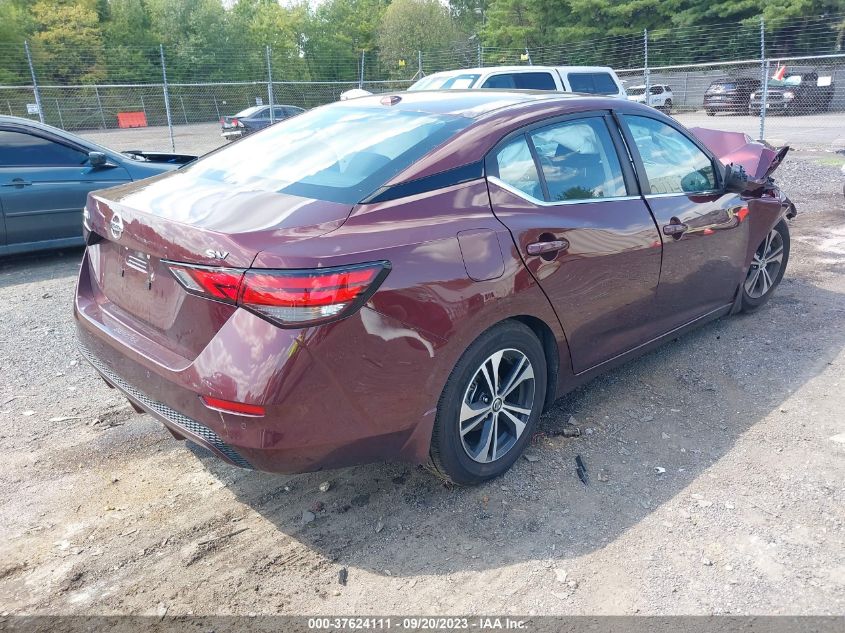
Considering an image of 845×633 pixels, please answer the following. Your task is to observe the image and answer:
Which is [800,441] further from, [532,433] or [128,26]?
[128,26]

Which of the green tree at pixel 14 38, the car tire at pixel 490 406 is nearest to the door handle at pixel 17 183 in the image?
the car tire at pixel 490 406

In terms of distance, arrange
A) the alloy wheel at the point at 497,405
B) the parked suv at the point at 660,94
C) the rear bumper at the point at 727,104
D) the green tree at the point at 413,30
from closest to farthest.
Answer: the alloy wheel at the point at 497,405 < the rear bumper at the point at 727,104 < the parked suv at the point at 660,94 < the green tree at the point at 413,30

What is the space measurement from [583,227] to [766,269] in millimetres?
2590

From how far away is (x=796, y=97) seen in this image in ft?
76.3

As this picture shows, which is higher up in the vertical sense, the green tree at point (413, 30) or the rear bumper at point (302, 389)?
the green tree at point (413, 30)

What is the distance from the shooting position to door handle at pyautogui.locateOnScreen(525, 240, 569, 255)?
3023 mm

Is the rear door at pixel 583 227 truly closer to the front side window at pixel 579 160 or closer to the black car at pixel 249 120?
the front side window at pixel 579 160

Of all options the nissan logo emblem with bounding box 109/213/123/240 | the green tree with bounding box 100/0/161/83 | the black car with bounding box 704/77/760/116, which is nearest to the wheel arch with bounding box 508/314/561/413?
the nissan logo emblem with bounding box 109/213/123/240

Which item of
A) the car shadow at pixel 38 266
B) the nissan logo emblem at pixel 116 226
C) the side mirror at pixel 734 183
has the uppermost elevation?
the nissan logo emblem at pixel 116 226

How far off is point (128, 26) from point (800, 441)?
46671 millimetres

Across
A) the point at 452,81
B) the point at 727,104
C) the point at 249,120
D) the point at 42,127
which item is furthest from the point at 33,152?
the point at 727,104

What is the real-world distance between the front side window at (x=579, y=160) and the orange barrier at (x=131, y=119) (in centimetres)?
2837

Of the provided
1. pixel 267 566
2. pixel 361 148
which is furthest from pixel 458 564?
pixel 361 148

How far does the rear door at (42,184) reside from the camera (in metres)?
6.56
